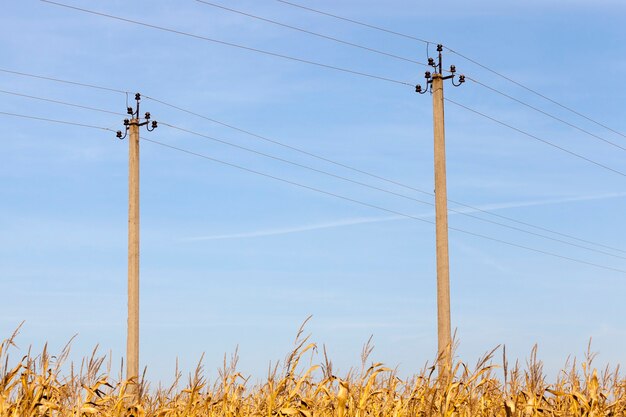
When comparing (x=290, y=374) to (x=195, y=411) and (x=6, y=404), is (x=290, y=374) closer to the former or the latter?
(x=195, y=411)

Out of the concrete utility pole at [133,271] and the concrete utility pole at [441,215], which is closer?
the concrete utility pole at [441,215]

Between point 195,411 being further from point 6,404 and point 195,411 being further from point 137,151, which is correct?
point 137,151

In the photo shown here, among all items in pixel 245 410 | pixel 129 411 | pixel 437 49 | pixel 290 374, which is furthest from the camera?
pixel 437 49

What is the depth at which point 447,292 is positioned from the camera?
19.3m

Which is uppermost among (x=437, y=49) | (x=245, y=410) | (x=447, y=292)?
(x=437, y=49)

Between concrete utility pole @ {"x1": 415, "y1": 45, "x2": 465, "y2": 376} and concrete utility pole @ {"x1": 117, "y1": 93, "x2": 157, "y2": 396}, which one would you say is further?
concrete utility pole @ {"x1": 117, "y1": 93, "x2": 157, "y2": 396}

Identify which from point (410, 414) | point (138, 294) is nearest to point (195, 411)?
point (410, 414)

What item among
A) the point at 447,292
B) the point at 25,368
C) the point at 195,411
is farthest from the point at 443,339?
the point at 25,368

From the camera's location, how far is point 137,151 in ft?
77.7

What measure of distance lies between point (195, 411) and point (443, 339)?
11.0 metres

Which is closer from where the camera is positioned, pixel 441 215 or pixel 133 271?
pixel 441 215

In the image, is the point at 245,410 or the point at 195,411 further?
the point at 245,410

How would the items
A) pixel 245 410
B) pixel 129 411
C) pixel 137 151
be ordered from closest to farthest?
pixel 129 411 < pixel 245 410 < pixel 137 151

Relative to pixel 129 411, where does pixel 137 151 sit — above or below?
above
